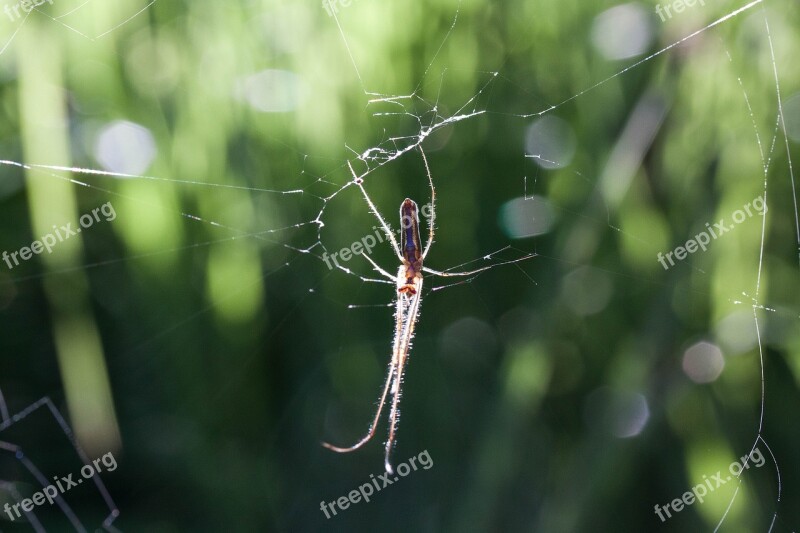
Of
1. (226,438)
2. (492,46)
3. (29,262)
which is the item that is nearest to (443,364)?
(226,438)

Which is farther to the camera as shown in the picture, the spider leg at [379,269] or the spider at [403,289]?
the spider leg at [379,269]

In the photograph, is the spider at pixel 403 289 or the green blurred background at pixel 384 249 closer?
the spider at pixel 403 289

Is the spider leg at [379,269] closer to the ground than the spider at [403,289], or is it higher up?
higher up

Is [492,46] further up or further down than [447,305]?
further up

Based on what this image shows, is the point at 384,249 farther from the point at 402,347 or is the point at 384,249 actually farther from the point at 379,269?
the point at 402,347

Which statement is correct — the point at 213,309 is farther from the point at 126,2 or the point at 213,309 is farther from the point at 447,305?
the point at 126,2
